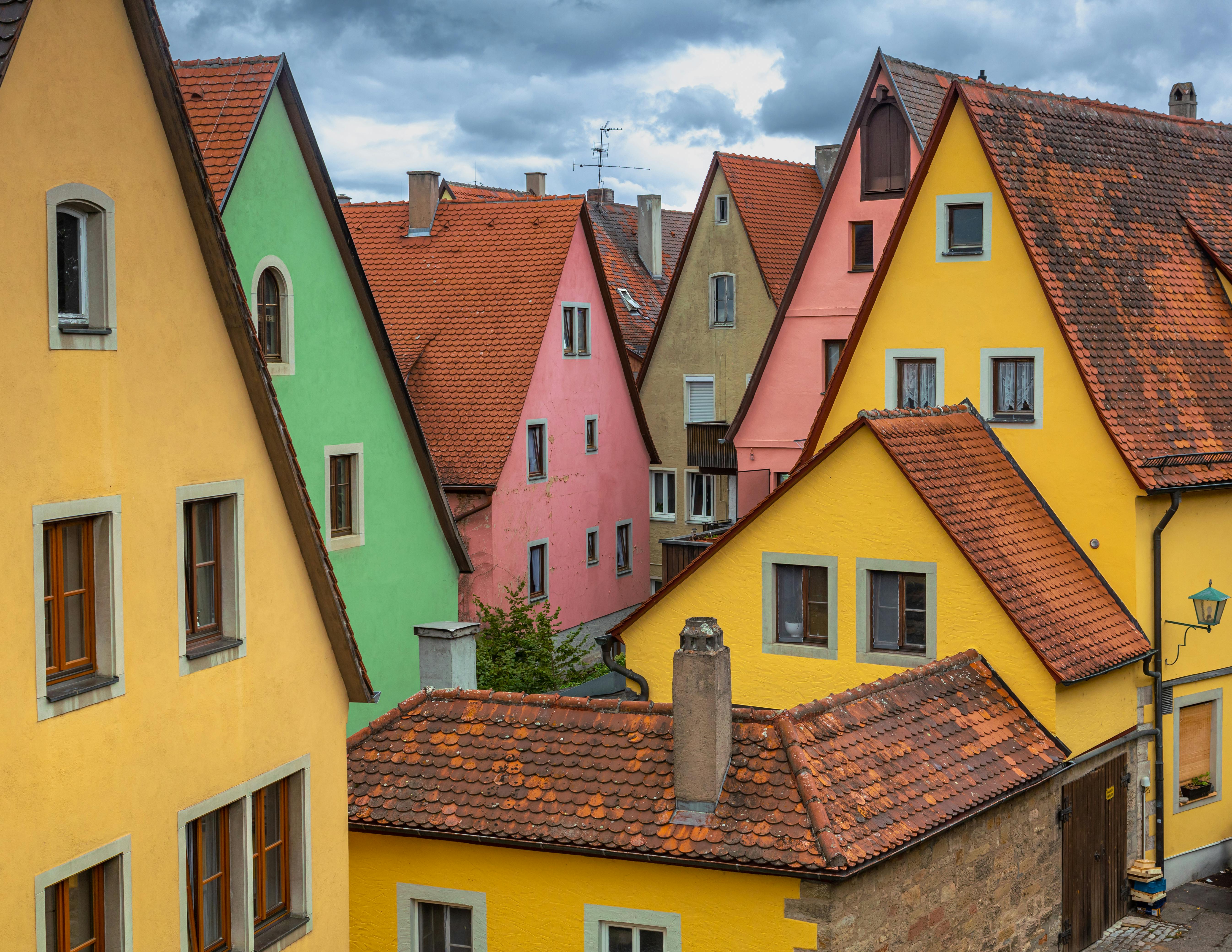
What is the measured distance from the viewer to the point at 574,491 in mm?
40094

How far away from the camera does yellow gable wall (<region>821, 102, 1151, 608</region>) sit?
23.3 m

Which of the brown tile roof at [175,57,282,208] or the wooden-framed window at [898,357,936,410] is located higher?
the brown tile roof at [175,57,282,208]

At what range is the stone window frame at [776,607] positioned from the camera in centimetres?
2222

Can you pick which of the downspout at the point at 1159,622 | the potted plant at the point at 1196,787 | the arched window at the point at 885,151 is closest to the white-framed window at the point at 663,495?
the arched window at the point at 885,151

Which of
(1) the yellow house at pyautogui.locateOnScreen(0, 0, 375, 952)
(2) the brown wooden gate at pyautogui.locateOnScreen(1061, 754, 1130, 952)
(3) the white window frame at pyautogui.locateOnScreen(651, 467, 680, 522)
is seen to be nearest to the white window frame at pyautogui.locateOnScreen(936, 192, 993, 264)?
(2) the brown wooden gate at pyautogui.locateOnScreen(1061, 754, 1130, 952)

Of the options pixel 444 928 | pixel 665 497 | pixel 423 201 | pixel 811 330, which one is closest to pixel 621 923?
pixel 444 928

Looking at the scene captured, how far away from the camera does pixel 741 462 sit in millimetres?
34969

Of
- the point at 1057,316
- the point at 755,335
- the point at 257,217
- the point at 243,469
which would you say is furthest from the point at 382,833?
the point at 755,335

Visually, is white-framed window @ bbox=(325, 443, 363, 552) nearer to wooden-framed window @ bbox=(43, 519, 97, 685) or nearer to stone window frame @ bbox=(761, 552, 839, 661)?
stone window frame @ bbox=(761, 552, 839, 661)

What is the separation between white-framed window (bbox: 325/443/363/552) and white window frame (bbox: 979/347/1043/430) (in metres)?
10.5

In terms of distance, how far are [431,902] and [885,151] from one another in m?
18.7

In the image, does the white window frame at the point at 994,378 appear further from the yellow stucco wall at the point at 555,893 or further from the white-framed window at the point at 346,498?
the yellow stucco wall at the point at 555,893

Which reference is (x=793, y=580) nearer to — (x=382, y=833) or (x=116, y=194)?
(x=382, y=833)

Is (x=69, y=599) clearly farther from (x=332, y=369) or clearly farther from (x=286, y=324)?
(x=332, y=369)
